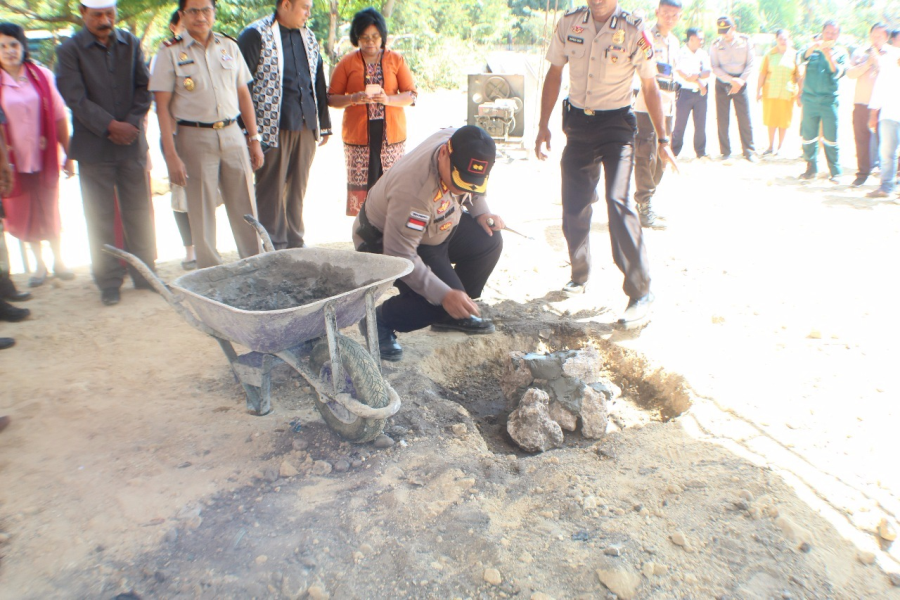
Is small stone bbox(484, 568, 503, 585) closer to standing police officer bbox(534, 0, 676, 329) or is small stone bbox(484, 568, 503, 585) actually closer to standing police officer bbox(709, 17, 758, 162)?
standing police officer bbox(534, 0, 676, 329)

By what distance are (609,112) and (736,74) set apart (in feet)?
20.1

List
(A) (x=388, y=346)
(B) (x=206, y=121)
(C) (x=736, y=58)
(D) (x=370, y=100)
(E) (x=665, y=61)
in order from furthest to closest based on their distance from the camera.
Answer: (C) (x=736, y=58) → (E) (x=665, y=61) → (D) (x=370, y=100) → (B) (x=206, y=121) → (A) (x=388, y=346)

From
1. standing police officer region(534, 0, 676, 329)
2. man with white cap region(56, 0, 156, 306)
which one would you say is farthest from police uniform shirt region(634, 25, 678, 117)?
man with white cap region(56, 0, 156, 306)

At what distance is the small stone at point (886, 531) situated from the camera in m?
2.15

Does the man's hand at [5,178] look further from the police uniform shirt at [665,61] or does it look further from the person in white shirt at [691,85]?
the person in white shirt at [691,85]

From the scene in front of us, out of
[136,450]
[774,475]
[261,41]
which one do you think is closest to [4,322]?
[136,450]

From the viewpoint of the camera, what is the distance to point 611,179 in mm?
3838

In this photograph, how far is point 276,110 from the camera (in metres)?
4.35

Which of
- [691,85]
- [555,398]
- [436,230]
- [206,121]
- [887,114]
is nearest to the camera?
[555,398]

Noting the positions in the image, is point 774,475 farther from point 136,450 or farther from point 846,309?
point 136,450

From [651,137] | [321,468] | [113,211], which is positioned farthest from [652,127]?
[321,468]

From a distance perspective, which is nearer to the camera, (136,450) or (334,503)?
(334,503)

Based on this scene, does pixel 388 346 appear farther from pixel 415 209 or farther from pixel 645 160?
pixel 645 160

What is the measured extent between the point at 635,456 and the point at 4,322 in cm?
378
